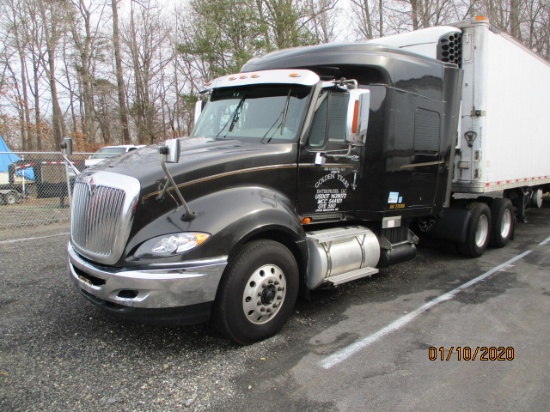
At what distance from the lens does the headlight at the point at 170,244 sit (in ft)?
10.8

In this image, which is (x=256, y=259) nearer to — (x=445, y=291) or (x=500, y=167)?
(x=445, y=291)

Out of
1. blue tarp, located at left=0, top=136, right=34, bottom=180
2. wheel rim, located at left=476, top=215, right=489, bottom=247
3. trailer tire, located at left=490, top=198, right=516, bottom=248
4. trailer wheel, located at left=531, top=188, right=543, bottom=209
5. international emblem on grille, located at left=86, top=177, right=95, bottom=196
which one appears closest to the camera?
international emblem on grille, located at left=86, top=177, right=95, bottom=196

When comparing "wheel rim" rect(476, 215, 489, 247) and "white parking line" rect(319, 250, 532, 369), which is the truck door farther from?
"wheel rim" rect(476, 215, 489, 247)

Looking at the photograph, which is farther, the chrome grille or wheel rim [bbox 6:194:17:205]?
wheel rim [bbox 6:194:17:205]

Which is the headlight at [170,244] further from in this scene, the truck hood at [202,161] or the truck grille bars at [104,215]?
the truck hood at [202,161]

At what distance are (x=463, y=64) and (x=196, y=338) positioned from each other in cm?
546

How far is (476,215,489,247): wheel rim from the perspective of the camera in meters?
6.95

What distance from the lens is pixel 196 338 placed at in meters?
3.91

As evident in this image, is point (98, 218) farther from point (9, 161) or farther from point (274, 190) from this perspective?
point (9, 161)

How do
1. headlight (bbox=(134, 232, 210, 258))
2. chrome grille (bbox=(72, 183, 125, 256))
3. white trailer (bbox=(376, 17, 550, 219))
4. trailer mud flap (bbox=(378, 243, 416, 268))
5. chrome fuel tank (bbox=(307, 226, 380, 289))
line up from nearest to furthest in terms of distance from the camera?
headlight (bbox=(134, 232, 210, 258)), chrome grille (bbox=(72, 183, 125, 256)), chrome fuel tank (bbox=(307, 226, 380, 289)), trailer mud flap (bbox=(378, 243, 416, 268)), white trailer (bbox=(376, 17, 550, 219))

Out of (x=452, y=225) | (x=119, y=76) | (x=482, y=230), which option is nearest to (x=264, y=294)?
(x=452, y=225)

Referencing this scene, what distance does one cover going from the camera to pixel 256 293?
3709 mm
